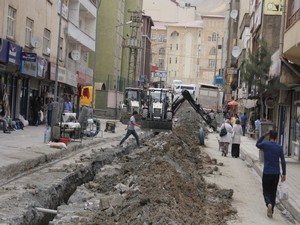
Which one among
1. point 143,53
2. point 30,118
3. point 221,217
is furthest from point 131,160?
point 143,53

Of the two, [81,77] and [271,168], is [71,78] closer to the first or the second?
[81,77]

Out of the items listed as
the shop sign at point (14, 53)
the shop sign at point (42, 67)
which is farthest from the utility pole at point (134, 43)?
the shop sign at point (14, 53)

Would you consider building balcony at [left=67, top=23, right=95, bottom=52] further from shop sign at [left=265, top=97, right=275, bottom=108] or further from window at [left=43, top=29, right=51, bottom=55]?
shop sign at [left=265, top=97, right=275, bottom=108]

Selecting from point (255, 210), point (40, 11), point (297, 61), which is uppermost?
point (40, 11)

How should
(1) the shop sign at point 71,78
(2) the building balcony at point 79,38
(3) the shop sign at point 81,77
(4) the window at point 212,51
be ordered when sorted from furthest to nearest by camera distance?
(4) the window at point 212,51 < (3) the shop sign at point 81,77 < (2) the building balcony at point 79,38 < (1) the shop sign at point 71,78

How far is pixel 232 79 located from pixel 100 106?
811 inches

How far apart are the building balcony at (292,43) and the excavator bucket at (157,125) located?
48.7 ft

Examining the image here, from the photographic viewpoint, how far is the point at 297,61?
2025 cm

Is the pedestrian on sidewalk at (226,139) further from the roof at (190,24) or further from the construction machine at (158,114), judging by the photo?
the roof at (190,24)

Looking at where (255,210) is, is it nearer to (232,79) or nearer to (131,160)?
(131,160)

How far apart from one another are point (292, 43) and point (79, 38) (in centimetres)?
2642

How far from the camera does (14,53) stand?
25.7 meters

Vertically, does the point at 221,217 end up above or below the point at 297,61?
below

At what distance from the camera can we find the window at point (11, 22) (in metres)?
26.7
